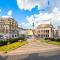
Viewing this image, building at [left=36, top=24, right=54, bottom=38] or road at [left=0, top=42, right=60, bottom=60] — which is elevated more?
building at [left=36, top=24, right=54, bottom=38]

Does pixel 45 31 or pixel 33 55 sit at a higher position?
pixel 45 31

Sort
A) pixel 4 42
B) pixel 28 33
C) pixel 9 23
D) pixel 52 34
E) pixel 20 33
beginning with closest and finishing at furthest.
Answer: pixel 4 42
pixel 9 23
pixel 20 33
pixel 28 33
pixel 52 34

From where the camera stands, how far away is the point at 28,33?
293 feet

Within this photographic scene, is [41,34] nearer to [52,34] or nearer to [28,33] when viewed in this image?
[52,34]

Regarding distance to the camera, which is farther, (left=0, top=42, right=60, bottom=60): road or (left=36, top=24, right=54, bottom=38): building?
(left=36, top=24, right=54, bottom=38): building

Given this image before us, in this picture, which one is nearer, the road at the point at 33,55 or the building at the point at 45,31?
the road at the point at 33,55

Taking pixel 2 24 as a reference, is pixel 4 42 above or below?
below

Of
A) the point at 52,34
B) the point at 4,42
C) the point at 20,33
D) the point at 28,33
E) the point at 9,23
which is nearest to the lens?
the point at 4,42

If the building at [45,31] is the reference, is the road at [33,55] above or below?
below

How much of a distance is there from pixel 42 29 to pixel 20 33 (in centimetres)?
2513

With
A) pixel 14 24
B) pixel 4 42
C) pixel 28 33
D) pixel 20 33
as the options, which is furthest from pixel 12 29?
pixel 4 42

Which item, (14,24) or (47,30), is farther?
(47,30)

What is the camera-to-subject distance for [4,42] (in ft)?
106

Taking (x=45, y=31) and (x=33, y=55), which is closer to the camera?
(x=33, y=55)
